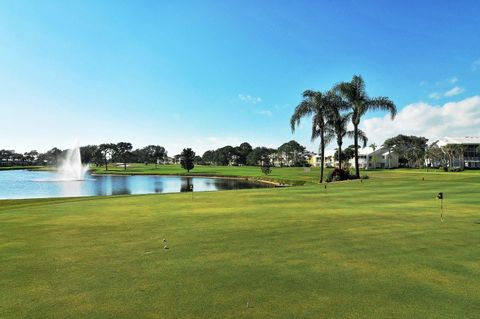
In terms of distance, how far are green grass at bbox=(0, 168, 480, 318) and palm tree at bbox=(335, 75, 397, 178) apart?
36.8 m

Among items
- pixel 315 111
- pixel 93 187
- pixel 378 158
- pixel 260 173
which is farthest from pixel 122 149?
pixel 315 111

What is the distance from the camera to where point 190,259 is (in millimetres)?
8133

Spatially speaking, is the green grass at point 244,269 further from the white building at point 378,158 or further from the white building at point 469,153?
the white building at point 378,158

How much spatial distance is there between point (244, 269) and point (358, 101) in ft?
149

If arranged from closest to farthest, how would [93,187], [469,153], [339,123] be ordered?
1. [339,123]
2. [93,187]
3. [469,153]

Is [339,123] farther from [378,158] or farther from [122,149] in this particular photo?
[122,149]

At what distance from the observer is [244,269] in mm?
7340

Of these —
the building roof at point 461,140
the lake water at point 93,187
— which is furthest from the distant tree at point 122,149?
the building roof at point 461,140

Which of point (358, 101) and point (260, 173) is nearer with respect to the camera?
point (358, 101)

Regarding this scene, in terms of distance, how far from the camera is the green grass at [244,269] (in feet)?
18.0

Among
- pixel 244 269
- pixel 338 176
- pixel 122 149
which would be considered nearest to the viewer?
pixel 244 269

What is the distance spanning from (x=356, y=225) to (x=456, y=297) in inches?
258

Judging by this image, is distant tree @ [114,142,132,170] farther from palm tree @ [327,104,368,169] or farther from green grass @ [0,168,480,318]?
green grass @ [0,168,480,318]

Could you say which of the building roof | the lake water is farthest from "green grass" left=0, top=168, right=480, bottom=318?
the building roof
